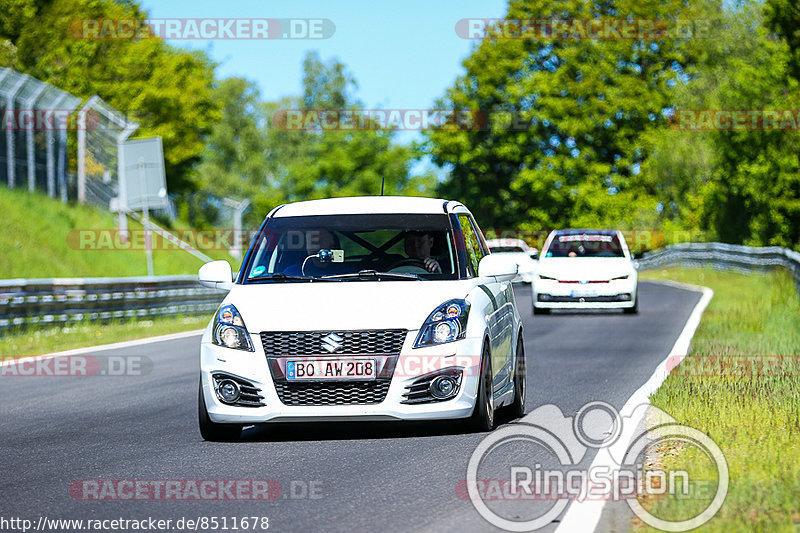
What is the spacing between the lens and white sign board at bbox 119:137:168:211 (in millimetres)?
40250

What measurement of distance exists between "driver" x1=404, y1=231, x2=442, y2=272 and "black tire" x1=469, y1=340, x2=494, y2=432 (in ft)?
3.37

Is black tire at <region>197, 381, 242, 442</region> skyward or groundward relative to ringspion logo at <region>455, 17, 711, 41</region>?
groundward

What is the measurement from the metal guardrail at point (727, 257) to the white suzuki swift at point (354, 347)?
1545 centimetres

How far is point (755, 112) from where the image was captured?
43875 mm

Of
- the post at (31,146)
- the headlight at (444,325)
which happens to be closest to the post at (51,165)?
the post at (31,146)

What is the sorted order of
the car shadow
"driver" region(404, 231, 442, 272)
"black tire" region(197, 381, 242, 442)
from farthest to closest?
"driver" region(404, 231, 442, 272)
the car shadow
"black tire" region(197, 381, 242, 442)

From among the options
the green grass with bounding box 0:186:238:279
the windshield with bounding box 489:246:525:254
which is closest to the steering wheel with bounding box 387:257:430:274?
the green grass with bounding box 0:186:238:279

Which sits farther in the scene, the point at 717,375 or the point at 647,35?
the point at 647,35

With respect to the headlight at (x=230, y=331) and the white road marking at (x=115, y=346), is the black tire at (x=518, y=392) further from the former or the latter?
the white road marking at (x=115, y=346)

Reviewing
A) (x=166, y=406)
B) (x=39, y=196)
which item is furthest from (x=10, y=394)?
(x=39, y=196)

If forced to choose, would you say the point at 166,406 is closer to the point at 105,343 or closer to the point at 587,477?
the point at 587,477

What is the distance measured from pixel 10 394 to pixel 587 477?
7.90 metres

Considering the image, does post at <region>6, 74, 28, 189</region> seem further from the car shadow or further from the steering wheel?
the steering wheel

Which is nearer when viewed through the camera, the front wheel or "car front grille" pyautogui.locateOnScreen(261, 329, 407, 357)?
"car front grille" pyautogui.locateOnScreen(261, 329, 407, 357)
